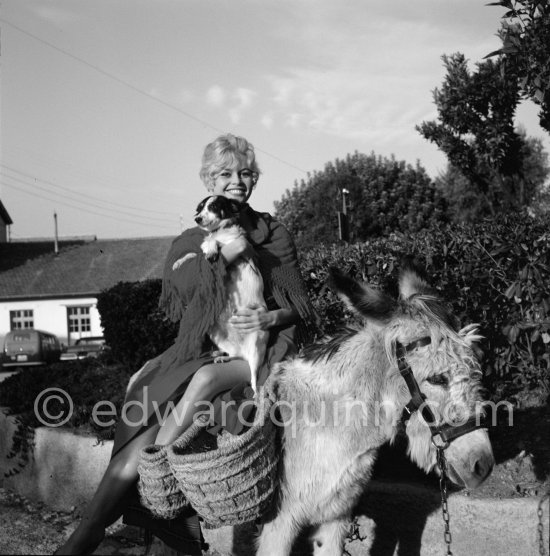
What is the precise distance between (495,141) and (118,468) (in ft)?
24.6

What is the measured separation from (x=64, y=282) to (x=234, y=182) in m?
42.8

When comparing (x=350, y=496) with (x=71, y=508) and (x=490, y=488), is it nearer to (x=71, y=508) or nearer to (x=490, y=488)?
(x=490, y=488)

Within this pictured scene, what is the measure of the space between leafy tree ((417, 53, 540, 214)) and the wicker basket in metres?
5.74

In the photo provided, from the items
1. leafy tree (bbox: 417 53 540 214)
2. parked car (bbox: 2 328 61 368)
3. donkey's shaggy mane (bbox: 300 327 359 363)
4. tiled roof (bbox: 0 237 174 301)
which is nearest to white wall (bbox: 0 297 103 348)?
tiled roof (bbox: 0 237 174 301)

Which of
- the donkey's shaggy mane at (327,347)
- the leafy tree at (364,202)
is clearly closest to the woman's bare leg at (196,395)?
the donkey's shaggy mane at (327,347)

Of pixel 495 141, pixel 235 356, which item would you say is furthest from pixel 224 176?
pixel 495 141

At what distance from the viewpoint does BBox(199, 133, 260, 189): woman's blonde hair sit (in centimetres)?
369

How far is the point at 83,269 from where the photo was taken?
45.3 meters

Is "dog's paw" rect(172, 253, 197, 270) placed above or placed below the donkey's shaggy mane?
above

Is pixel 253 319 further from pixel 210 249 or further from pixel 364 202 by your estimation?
pixel 364 202

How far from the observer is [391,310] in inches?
110

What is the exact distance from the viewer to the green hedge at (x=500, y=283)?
4.66m

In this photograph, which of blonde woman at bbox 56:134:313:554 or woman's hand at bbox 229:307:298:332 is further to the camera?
woman's hand at bbox 229:307:298:332

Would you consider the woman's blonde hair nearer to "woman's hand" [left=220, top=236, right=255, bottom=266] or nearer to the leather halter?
"woman's hand" [left=220, top=236, right=255, bottom=266]
